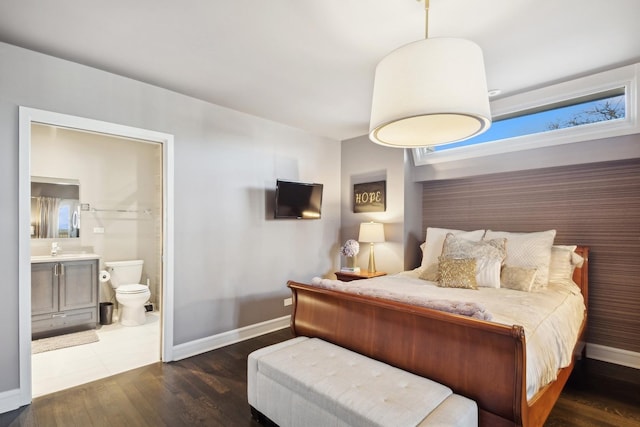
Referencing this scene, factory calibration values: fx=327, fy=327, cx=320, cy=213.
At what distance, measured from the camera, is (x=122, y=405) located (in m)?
2.36

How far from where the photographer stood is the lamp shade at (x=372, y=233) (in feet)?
13.4

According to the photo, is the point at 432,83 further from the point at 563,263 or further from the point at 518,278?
the point at 563,263

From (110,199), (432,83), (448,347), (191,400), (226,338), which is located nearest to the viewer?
(432,83)

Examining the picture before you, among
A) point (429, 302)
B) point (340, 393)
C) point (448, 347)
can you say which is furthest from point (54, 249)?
point (448, 347)

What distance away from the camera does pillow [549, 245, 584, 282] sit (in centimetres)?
297

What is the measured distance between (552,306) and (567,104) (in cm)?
191

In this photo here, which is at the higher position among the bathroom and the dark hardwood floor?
the bathroom

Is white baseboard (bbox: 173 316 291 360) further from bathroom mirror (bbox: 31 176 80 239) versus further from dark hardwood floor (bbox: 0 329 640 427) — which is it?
bathroom mirror (bbox: 31 176 80 239)

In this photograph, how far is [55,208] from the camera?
4129 millimetres

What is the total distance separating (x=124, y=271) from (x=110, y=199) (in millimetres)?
1051

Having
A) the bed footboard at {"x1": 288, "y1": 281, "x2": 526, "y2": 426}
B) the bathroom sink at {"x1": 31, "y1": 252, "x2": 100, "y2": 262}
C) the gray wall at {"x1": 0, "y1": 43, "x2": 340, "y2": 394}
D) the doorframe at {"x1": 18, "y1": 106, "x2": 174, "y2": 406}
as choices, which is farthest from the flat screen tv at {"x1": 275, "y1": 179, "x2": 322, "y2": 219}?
the bathroom sink at {"x1": 31, "y1": 252, "x2": 100, "y2": 262}

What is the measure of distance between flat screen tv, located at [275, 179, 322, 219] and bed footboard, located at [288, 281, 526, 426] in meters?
1.60

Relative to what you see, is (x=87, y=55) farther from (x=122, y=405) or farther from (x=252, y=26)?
(x=122, y=405)

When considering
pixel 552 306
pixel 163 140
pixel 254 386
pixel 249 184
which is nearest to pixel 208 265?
pixel 249 184
